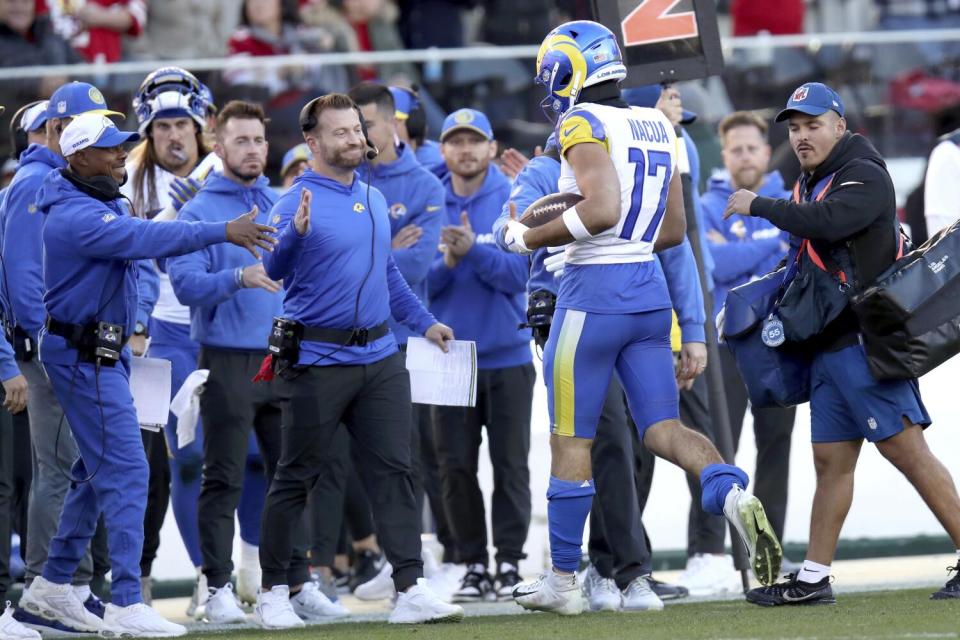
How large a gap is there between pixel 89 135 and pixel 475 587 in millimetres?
3117

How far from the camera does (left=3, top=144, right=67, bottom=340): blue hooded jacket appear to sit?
7.93 m

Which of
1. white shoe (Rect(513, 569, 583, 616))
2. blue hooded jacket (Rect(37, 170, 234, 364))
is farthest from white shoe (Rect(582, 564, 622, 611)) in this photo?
blue hooded jacket (Rect(37, 170, 234, 364))

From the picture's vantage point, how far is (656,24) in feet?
28.1

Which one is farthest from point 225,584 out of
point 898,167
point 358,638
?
point 898,167

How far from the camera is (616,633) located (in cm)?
648

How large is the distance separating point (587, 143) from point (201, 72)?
4984mm

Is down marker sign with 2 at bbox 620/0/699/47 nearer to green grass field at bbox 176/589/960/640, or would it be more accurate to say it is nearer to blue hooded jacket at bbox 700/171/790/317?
blue hooded jacket at bbox 700/171/790/317

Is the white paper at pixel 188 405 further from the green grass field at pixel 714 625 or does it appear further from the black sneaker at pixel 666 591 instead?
the black sneaker at pixel 666 591

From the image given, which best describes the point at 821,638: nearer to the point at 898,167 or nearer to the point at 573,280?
the point at 573,280

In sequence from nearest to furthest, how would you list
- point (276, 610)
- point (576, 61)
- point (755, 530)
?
point (755, 530)
point (576, 61)
point (276, 610)

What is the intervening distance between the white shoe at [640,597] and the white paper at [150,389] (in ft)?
7.28

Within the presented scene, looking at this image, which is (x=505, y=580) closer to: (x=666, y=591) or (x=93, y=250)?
(x=666, y=591)

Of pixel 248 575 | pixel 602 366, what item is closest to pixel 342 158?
pixel 602 366

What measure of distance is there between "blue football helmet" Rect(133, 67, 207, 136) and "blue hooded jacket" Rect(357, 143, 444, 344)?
98 cm
